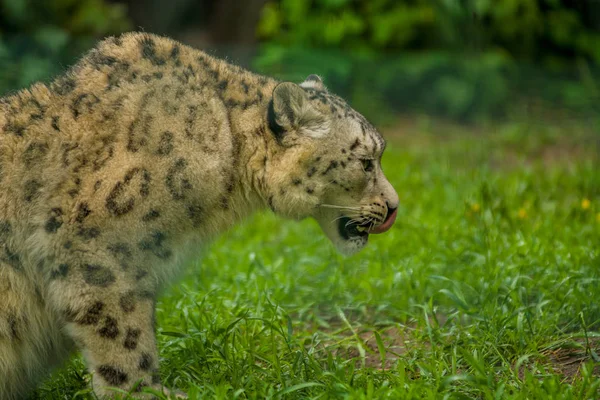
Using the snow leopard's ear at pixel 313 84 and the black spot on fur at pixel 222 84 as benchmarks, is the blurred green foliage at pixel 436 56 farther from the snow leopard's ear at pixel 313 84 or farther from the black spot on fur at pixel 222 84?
the black spot on fur at pixel 222 84

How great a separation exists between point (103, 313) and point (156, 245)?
0.43 meters

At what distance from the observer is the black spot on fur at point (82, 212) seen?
13.8ft

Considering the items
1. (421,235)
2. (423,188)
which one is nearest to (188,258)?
(421,235)

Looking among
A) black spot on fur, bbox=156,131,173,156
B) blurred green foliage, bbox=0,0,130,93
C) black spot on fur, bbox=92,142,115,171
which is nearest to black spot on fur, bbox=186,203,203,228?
black spot on fur, bbox=156,131,173,156

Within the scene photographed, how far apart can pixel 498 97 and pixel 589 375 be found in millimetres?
8907

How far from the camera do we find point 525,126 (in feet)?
38.0

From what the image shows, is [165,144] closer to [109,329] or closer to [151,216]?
[151,216]

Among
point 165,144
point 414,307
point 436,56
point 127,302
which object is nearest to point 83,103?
point 165,144

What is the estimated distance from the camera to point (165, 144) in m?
4.38

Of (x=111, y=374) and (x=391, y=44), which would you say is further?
(x=391, y=44)

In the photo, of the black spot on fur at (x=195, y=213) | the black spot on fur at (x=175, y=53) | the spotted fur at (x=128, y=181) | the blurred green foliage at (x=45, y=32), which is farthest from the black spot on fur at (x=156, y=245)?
the blurred green foliage at (x=45, y=32)

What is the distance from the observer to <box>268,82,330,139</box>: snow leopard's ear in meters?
4.74

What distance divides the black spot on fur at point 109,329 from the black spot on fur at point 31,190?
72 cm

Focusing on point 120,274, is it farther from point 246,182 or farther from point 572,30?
point 572,30
